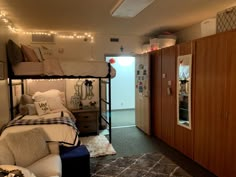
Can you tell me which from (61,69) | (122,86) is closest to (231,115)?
(61,69)

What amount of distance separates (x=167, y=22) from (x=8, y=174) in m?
3.77

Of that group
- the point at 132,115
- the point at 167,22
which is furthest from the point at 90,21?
the point at 132,115

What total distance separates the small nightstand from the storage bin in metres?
3.18

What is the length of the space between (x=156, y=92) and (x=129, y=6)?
2298 millimetres

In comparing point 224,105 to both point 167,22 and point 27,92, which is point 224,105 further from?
point 27,92

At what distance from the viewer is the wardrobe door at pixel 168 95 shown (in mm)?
3842

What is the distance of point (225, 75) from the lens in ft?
8.60

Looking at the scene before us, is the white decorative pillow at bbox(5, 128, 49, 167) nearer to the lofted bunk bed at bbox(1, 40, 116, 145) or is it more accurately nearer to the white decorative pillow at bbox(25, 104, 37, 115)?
the lofted bunk bed at bbox(1, 40, 116, 145)

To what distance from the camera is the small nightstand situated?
4.75 m

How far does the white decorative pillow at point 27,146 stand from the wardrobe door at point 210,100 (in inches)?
90.5

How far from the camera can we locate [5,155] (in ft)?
6.99

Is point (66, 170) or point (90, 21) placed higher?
point (90, 21)

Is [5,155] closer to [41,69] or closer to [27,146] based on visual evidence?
[27,146]

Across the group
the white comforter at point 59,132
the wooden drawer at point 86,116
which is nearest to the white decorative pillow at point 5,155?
the white comforter at point 59,132
